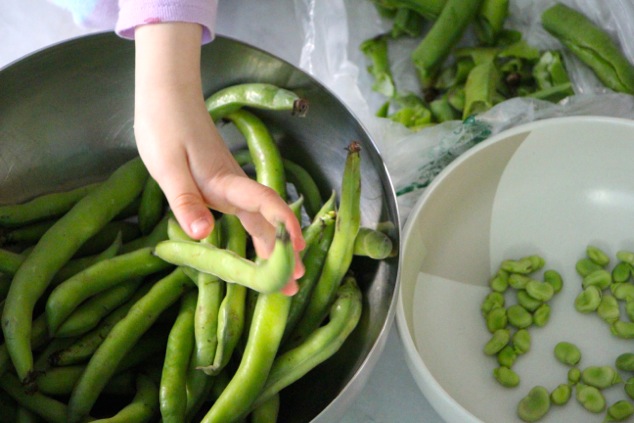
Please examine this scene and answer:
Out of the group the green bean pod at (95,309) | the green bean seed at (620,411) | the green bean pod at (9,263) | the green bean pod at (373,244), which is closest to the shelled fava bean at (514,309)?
the green bean seed at (620,411)

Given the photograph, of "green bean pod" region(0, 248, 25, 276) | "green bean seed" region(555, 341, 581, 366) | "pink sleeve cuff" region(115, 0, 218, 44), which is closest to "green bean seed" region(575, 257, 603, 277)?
"green bean seed" region(555, 341, 581, 366)

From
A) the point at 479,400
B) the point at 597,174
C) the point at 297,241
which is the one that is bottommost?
the point at 479,400

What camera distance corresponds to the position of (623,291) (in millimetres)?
851

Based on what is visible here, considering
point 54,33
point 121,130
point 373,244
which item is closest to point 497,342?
point 373,244

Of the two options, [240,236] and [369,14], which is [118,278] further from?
[369,14]

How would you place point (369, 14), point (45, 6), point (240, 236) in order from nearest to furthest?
point (240, 236), point (369, 14), point (45, 6)

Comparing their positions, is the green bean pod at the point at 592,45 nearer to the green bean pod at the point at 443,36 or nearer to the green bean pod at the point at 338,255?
the green bean pod at the point at 443,36

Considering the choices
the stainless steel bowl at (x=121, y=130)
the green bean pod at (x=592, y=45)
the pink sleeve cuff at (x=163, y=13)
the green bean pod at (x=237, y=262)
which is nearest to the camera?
the green bean pod at (x=237, y=262)

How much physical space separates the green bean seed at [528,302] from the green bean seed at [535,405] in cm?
10

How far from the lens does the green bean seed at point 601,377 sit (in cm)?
79

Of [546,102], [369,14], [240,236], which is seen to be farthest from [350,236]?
[369,14]

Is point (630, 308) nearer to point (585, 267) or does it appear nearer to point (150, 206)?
point (585, 267)

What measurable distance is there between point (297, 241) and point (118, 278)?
0.99 feet

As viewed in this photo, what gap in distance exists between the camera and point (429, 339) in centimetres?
86
